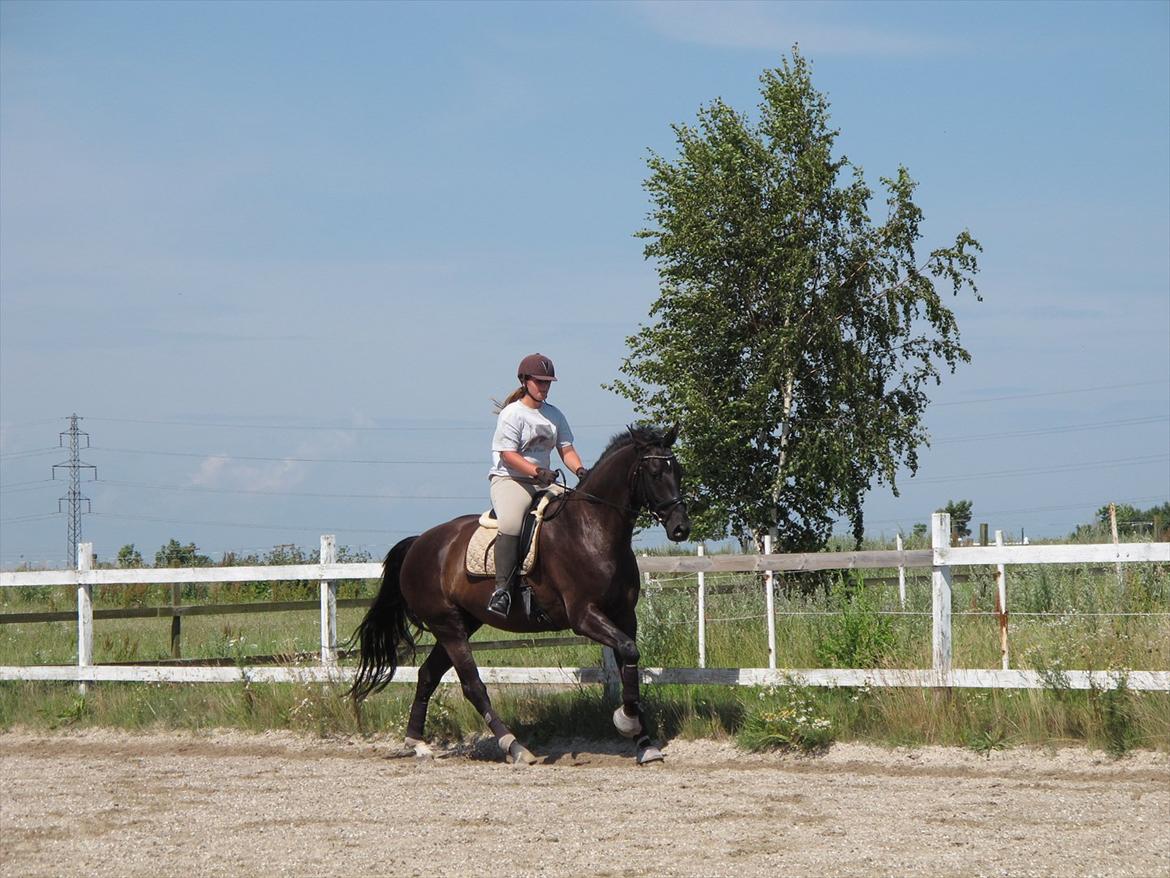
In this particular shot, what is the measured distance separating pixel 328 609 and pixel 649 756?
404 cm

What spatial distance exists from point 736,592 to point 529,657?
3.00m

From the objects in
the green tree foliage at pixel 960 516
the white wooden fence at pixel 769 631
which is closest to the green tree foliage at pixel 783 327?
the green tree foliage at pixel 960 516

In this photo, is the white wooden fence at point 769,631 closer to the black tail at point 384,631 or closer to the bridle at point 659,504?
the black tail at point 384,631

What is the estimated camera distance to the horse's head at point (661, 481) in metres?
9.56

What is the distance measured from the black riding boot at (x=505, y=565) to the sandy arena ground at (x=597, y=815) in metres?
1.25

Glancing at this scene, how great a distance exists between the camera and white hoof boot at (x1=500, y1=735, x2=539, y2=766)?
10.1m

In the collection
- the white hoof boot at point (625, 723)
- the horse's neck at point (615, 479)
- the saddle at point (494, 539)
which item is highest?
the horse's neck at point (615, 479)

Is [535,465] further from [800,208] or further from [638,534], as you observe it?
[800,208]

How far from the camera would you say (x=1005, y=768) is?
904 cm

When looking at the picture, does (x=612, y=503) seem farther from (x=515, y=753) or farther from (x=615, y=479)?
(x=515, y=753)

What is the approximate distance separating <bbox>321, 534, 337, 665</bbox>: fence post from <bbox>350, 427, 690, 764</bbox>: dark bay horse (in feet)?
3.25

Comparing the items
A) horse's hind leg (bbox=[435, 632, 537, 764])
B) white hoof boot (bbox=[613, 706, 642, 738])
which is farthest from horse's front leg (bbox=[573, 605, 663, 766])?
horse's hind leg (bbox=[435, 632, 537, 764])

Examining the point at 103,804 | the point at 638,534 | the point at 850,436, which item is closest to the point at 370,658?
the point at 103,804

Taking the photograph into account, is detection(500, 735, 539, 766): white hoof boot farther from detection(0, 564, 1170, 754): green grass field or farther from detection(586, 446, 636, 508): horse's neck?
detection(586, 446, 636, 508): horse's neck
